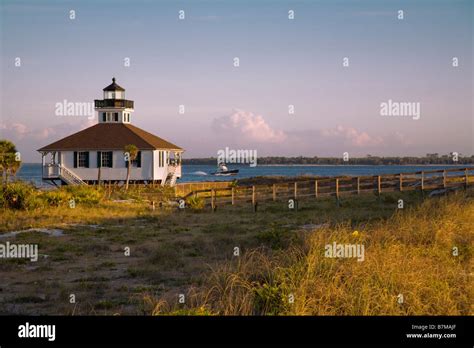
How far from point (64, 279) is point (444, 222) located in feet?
30.0

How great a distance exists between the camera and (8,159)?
26406 mm

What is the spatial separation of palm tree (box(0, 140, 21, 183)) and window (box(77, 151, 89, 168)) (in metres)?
13.3

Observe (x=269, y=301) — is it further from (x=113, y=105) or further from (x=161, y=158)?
(x=113, y=105)

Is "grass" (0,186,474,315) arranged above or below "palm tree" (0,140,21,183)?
below

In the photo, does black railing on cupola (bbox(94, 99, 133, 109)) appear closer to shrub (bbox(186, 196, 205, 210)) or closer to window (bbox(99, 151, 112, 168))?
window (bbox(99, 151, 112, 168))

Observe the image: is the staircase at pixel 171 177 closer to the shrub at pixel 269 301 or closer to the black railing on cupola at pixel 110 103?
the black railing on cupola at pixel 110 103

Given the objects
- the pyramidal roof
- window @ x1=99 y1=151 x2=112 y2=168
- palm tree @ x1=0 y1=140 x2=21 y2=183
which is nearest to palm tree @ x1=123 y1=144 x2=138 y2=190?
the pyramidal roof

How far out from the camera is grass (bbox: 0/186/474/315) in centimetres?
767

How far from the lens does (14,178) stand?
25.3m

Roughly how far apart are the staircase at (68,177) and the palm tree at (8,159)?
41.4ft

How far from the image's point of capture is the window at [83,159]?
40875 mm

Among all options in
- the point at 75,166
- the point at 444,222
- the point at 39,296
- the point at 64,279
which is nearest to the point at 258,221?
the point at 444,222

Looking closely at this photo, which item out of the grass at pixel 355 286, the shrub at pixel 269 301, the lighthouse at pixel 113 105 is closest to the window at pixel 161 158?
the lighthouse at pixel 113 105
